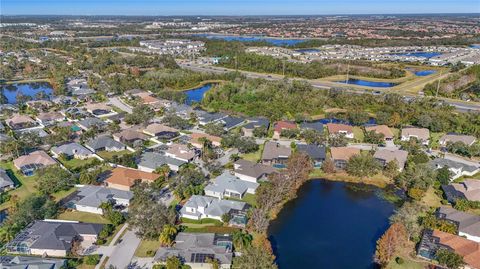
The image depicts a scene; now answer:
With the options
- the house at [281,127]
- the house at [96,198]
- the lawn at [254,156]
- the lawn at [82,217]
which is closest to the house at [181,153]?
the lawn at [254,156]

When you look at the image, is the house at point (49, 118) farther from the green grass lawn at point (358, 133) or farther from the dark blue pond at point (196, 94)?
the green grass lawn at point (358, 133)

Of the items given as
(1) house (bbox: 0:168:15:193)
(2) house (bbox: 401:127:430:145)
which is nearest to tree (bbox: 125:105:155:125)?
→ (1) house (bbox: 0:168:15:193)

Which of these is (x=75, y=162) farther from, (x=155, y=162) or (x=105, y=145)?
(x=155, y=162)

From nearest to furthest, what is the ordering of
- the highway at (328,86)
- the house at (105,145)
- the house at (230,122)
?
the house at (105,145), the house at (230,122), the highway at (328,86)

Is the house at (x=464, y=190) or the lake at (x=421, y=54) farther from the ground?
the lake at (x=421, y=54)

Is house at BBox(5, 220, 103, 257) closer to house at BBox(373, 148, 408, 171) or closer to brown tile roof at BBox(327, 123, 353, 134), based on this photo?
house at BBox(373, 148, 408, 171)

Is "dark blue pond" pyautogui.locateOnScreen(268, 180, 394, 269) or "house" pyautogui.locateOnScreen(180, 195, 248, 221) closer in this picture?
"dark blue pond" pyautogui.locateOnScreen(268, 180, 394, 269)

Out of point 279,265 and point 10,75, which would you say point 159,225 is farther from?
point 10,75
